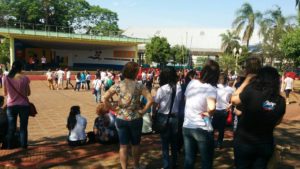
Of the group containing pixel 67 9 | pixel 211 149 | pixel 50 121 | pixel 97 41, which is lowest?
pixel 50 121

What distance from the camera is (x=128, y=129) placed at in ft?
14.7

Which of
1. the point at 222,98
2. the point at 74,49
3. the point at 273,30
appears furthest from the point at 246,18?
the point at 222,98

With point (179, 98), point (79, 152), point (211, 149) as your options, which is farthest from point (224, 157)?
point (79, 152)

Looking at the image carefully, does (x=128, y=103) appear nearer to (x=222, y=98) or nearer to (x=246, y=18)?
(x=222, y=98)

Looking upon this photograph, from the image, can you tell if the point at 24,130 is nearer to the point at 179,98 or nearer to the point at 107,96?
the point at 107,96

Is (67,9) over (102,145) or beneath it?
over

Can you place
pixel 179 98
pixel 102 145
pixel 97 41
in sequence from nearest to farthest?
pixel 179 98, pixel 102 145, pixel 97 41

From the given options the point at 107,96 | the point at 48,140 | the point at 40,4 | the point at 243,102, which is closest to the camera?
the point at 243,102

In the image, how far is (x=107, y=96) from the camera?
4.47 metres

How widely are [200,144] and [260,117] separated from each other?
3.18 feet

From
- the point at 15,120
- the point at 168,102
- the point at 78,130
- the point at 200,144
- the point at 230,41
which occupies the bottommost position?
the point at 78,130

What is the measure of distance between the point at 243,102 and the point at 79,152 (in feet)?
12.4

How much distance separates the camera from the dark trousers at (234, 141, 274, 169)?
3.11m

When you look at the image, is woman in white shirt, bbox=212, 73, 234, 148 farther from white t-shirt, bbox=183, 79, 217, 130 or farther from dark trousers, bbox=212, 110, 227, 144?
white t-shirt, bbox=183, 79, 217, 130
